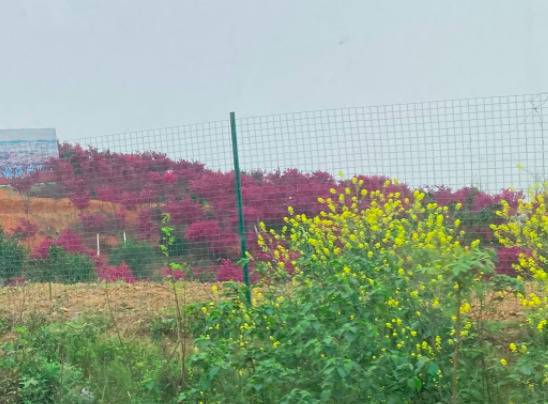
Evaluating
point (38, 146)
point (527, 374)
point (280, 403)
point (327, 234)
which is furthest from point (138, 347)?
point (38, 146)

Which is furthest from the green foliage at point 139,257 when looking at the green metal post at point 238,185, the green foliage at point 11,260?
the green foliage at point 11,260

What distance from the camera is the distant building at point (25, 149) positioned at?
9.14m

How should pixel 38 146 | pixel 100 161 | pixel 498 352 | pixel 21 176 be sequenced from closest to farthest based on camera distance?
pixel 498 352
pixel 100 161
pixel 21 176
pixel 38 146

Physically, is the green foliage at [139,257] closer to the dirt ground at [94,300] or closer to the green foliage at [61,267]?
the dirt ground at [94,300]

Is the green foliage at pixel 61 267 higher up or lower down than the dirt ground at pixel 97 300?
higher up

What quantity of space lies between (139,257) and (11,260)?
1.88 m

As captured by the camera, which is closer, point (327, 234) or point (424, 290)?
point (424, 290)

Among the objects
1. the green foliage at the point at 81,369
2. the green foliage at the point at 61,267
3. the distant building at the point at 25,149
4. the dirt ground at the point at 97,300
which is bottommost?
the green foliage at the point at 81,369

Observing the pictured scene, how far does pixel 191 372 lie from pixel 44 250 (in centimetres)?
464

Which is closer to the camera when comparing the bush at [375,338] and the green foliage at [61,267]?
the bush at [375,338]

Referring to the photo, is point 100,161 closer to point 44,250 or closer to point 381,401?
point 44,250

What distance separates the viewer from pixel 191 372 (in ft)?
14.8

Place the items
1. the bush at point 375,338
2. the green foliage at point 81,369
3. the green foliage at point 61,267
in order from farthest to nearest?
the green foliage at point 61,267 → the green foliage at point 81,369 → the bush at point 375,338

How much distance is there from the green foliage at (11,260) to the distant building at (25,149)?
38.9 inches
